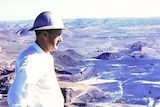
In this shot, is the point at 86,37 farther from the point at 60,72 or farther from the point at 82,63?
the point at 60,72

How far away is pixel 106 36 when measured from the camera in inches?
1515

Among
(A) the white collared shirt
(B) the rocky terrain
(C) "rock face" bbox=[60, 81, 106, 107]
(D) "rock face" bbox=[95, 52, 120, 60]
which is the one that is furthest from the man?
(D) "rock face" bbox=[95, 52, 120, 60]

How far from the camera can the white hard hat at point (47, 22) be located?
0.85m

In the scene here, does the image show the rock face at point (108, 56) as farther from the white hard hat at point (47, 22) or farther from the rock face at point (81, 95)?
the white hard hat at point (47, 22)

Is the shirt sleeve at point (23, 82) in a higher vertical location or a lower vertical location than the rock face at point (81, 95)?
higher

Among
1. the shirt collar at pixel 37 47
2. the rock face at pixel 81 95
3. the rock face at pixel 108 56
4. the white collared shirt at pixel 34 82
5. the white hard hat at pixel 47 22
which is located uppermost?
the white hard hat at pixel 47 22

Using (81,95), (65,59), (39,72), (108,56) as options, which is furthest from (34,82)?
(108,56)

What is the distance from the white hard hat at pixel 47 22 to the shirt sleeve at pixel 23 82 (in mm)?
71

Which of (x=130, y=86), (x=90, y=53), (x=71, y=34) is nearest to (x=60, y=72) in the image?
(x=130, y=86)

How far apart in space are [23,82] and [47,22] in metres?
0.13

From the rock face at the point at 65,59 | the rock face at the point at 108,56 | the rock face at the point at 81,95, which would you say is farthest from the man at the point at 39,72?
the rock face at the point at 108,56

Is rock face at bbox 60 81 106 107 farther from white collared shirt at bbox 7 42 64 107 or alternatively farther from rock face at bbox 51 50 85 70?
white collared shirt at bbox 7 42 64 107

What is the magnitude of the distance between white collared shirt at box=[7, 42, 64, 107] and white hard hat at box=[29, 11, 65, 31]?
4cm

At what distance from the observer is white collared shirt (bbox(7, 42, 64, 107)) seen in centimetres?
80
